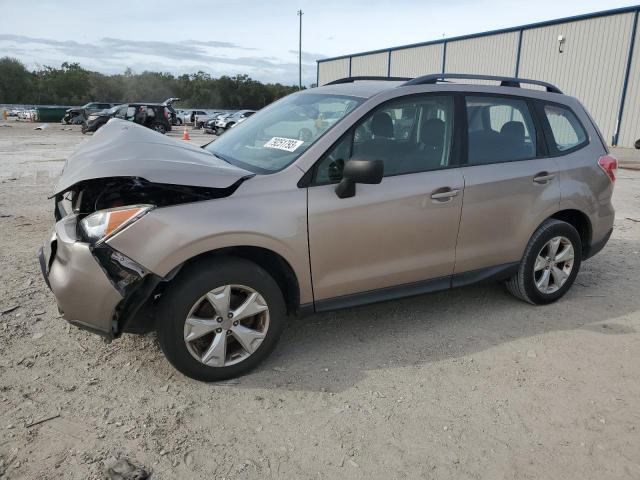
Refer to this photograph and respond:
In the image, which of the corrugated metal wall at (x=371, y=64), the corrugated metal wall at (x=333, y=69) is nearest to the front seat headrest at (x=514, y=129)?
the corrugated metal wall at (x=371, y=64)

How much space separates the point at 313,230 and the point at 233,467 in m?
1.39

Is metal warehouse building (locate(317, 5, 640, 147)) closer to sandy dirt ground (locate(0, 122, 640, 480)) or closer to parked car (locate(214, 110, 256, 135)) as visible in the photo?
parked car (locate(214, 110, 256, 135))

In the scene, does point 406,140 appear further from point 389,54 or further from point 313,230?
point 389,54

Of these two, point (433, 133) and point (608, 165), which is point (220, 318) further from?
point (608, 165)

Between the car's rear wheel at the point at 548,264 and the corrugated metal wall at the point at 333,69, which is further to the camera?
the corrugated metal wall at the point at 333,69

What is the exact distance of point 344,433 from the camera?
8.77 feet

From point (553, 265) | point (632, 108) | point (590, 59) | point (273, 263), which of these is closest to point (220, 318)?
point (273, 263)

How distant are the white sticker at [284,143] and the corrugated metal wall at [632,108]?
22.5 metres

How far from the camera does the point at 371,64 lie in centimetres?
3697

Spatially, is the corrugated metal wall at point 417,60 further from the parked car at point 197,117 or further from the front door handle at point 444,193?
the front door handle at point 444,193

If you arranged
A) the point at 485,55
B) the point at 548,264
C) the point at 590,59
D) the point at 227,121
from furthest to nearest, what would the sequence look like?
the point at 227,121 → the point at 485,55 → the point at 590,59 → the point at 548,264

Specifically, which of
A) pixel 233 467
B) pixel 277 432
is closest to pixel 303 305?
pixel 277 432

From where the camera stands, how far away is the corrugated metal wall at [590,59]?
21.5 meters

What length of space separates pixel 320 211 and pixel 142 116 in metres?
24.9
